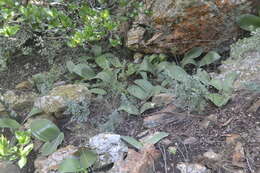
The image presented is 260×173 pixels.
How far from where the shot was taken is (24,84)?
2779 millimetres

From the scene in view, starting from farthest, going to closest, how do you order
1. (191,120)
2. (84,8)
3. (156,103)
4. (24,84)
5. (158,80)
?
(24,84)
(158,80)
(156,103)
(191,120)
(84,8)

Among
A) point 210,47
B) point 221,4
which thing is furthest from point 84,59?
point 221,4

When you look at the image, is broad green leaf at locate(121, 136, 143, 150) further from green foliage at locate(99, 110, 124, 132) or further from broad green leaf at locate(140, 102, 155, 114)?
broad green leaf at locate(140, 102, 155, 114)

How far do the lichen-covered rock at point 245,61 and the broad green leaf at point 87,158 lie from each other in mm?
1283

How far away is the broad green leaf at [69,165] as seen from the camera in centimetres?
159

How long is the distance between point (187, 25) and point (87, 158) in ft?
5.76

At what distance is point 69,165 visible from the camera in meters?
1.62

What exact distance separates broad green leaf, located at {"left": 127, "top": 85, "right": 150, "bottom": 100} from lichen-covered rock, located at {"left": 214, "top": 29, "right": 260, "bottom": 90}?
721 mm

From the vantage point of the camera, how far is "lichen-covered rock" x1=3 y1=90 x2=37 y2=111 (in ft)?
8.06

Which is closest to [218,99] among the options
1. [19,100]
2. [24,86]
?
[19,100]

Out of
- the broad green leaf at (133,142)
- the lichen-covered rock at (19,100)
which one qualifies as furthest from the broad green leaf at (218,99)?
the lichen-covered rock at (19,100)

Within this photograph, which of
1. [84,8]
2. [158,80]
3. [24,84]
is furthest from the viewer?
[24,84]

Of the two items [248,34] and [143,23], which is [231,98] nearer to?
[248,34]

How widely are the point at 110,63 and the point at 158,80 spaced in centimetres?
64
